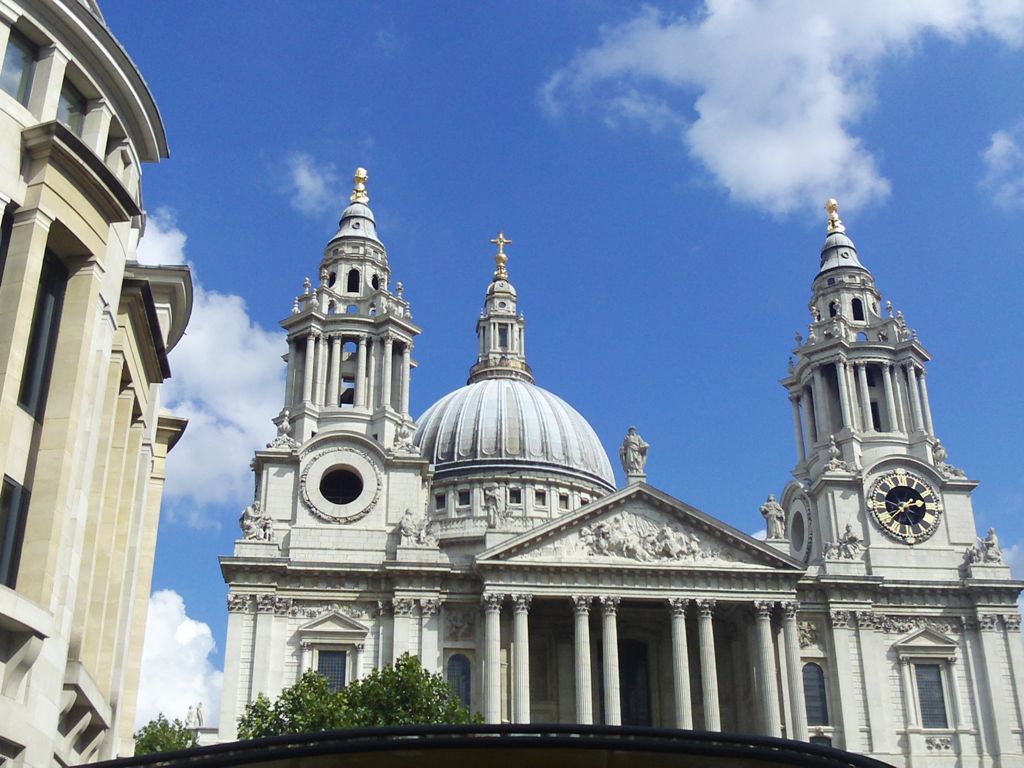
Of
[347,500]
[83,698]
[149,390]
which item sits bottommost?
[83,698]

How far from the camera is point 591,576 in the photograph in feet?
190

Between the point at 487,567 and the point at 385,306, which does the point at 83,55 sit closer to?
the point at 487,567

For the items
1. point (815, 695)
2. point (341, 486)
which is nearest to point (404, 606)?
point (341, 486)

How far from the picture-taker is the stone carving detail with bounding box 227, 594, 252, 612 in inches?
2219

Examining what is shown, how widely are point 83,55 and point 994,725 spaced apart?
5254 cm

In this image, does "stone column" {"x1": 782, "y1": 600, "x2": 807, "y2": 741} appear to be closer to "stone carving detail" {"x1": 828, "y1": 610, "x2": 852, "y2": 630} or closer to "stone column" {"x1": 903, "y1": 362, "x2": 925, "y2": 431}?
"stone carving detail" {"x1": 828, "y1": 610, "x2": 852, "y2": 630}

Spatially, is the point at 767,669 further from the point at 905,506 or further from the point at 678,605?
the point at 905,506

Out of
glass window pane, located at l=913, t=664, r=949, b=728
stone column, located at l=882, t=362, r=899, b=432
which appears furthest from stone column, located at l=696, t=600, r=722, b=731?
stone column, located at l=882, t=362, r=899, b=432

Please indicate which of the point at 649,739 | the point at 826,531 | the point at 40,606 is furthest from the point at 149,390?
the point at 826,531

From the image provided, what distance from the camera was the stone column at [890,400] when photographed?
68.1 metres

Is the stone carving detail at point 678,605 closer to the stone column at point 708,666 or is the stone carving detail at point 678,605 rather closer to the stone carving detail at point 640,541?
the stone column at point 708,666

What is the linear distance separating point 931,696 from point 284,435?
1355 inches

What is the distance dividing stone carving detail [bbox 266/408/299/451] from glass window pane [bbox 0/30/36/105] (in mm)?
39792

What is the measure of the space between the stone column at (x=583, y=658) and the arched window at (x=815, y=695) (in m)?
10.6
